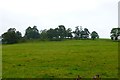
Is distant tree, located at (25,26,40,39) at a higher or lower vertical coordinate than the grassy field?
higher

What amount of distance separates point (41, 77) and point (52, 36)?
129 meters

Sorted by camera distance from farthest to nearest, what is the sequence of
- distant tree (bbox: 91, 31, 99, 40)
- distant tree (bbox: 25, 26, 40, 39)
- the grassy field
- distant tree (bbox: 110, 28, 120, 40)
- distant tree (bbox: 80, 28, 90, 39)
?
1. distant tree (bbox: 80, 28, 90, 39)
2. distant tree (bbox: 91, 31, 99, 40)
3. distant tree (bbox: 25, 26, 40, 39)
4. distant tree (bbox: 110, 28, 120, 40)
5. the grassy field

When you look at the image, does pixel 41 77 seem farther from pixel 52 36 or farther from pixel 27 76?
pixel 52 36

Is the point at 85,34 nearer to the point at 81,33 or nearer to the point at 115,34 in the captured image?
the point at 81,33

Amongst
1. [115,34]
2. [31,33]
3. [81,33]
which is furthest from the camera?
[81,33]

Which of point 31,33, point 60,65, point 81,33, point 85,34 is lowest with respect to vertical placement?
point 60,65

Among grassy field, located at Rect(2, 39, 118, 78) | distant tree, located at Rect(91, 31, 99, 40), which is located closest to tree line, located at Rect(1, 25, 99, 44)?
distant tree, located at Rect(91, 31, 99, 40)

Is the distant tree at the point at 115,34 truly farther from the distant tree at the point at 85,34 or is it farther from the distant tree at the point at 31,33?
the distant tree at the point at 31,33

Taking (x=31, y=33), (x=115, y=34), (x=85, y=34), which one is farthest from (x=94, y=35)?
(x=31, y=33)

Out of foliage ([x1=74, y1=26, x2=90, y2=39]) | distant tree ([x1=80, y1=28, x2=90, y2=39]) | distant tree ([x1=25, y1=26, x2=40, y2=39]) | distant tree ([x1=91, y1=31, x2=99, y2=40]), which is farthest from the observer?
distant tree ([x1=80, y1=28, x2=90, y2=39])

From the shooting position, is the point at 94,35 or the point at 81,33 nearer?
the point at 94,35

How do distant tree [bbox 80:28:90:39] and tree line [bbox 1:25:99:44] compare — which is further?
distant tree [bbox 80:28:90:39]

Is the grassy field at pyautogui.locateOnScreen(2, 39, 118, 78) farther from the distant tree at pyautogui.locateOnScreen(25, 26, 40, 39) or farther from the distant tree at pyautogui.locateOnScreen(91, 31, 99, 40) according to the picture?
the distant tree at pyautogui.locateOnScreen(91, 31, 99, 40)

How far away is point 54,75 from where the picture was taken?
84.2 feet
